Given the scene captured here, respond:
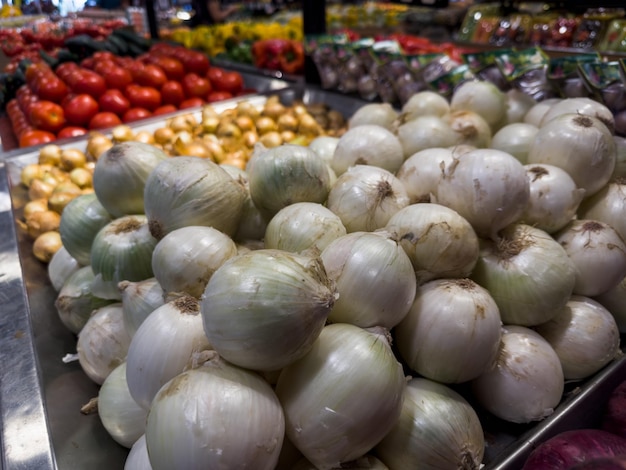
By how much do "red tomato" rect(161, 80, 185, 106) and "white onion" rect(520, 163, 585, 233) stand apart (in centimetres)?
282

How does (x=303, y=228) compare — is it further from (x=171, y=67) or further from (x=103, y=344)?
(x=171, y=67)

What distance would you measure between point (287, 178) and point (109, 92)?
8.59 ft

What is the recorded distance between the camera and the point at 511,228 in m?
1.20

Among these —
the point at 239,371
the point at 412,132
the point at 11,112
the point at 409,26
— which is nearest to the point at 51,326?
the point at 239,371

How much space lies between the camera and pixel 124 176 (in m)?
1.27

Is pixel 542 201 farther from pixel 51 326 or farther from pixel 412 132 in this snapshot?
pixel 51 326

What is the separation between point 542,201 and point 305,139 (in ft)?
5.19

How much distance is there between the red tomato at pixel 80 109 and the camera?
10.1 ft

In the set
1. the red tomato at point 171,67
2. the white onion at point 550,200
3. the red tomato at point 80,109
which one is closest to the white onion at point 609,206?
the white onion at point 550,200

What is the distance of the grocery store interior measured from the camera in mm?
779

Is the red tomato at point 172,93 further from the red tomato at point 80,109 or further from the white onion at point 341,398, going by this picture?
the white onion at point 341,398

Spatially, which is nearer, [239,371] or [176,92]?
[239,371]

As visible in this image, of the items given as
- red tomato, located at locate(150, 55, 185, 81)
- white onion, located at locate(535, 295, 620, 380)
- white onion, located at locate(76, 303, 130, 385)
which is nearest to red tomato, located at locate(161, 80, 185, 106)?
red tomato, located at locate(150, 55, 185, 81)

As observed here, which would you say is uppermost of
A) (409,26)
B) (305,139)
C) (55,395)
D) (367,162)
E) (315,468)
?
(409,26)
